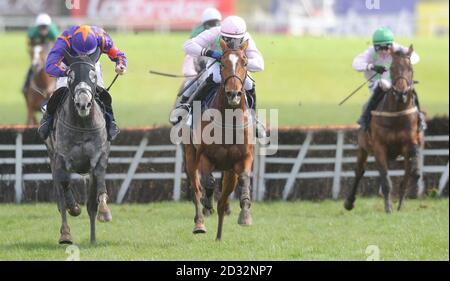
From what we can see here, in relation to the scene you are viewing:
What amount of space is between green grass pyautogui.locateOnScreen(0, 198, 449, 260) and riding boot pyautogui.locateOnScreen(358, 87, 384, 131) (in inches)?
44.0

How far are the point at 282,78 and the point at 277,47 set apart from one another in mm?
4492

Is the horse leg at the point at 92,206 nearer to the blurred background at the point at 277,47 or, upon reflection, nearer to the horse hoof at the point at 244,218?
the horse hoof at the point at 244,218

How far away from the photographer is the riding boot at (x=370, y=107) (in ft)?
45.3

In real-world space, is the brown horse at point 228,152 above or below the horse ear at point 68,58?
below

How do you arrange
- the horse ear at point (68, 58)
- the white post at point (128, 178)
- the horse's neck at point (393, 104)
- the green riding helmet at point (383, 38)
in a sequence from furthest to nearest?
1. the white post at point (128, 178)
2. the green riding helmet at point (383, 38)
3. the horse's neck at point (393, 104)
4. the horse ear at point (68, 58)

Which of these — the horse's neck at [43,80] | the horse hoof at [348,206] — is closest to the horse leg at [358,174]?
the horse hoof at [348,206]

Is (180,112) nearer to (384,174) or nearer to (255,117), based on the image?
(255,117)

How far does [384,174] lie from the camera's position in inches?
533

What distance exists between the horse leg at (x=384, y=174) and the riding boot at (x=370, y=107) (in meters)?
0.41

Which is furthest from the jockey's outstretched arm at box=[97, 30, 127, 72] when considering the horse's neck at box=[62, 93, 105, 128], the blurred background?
the blurred background

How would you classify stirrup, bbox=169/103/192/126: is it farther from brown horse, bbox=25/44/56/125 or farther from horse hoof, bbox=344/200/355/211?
brown horse, bbox=25/44/56/125

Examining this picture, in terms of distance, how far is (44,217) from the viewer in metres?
12.8

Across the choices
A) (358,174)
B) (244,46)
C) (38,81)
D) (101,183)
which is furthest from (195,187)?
(38,81)

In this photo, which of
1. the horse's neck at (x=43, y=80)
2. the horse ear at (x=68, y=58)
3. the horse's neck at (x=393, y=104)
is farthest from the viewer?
the horse's neck at (x=43, y=80)
